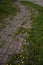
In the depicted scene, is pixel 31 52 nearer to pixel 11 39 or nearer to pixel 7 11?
pixel 11 39

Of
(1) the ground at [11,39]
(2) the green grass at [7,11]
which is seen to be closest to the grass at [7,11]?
(2) the green grass at [7,11]

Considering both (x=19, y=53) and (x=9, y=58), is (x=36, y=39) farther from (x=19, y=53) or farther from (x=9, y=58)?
(x=9, y=58)


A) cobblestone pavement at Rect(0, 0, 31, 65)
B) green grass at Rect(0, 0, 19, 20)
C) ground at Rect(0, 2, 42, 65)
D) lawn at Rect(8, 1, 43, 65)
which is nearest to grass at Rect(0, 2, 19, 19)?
green grass at Rect(0, 0, 19, 20)

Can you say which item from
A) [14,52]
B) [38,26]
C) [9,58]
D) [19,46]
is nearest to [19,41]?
[19,46]

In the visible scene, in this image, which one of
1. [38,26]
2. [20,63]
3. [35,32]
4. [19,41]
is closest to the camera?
[20,63]

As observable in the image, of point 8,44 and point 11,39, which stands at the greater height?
point 8,44

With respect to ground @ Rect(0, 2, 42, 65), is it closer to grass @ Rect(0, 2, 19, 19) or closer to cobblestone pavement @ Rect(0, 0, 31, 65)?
cobblestone pavement @ Rect(0, 0, 31, 65)

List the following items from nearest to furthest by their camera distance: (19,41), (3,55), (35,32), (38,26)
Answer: (3,55)
(19,41)
(35,32)
(38,26)

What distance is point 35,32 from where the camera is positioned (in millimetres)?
10469

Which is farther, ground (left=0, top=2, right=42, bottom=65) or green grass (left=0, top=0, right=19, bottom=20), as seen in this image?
green grass (left=0, top=0, right=19, bottom=20)

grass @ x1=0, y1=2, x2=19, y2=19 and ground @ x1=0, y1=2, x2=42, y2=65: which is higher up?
ground @ x1=0, y1=2, x2=42, y2=65

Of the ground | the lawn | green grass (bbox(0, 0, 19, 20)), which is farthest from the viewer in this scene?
green grass (bbox(0, 0, 19, 20))

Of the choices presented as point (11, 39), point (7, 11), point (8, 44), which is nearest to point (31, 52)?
point (8, 44)

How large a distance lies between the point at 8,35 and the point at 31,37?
103cm
